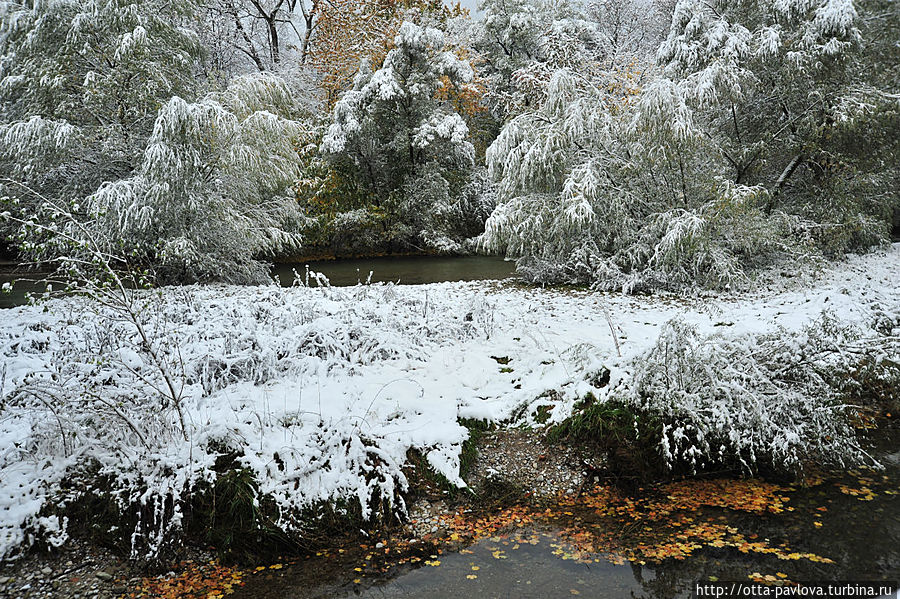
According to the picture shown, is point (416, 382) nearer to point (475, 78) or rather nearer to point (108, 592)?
point (108, 592)

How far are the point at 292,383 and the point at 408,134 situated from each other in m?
13.1

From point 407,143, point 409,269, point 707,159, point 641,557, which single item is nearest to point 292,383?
point 641,557

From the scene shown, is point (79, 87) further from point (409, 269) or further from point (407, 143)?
point (407, 143)

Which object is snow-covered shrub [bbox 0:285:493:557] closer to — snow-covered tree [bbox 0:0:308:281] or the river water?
the river water

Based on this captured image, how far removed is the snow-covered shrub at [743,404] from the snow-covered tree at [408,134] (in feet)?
39.9

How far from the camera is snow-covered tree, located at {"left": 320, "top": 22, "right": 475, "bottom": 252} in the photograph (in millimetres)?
14984

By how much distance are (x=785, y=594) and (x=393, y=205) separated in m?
15.1

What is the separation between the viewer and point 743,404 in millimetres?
3512

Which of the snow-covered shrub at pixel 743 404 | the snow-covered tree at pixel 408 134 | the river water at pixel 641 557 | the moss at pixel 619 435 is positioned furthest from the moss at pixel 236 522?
the snow-covered tree at pixel 408 134

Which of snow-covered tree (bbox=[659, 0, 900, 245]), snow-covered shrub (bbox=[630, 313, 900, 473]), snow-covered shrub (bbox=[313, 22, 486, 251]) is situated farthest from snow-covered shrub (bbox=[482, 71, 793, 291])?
snow-covered shrub (bbox=[313, 22, 486, 251])

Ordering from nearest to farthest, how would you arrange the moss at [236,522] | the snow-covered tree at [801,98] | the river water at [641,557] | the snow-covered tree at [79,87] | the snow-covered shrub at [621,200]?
1. the river water at [641,557]
2. the moss at [236,522]
3. the snow-covered shrub at [621,200]
4. the snow-covered tree at [79,87]
5. the snow-covered tree at [801,98]

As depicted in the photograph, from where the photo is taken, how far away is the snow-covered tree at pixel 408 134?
14984 mm

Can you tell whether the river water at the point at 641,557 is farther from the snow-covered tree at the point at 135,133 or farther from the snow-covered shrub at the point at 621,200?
the snow-covered tree at the point at 135,133

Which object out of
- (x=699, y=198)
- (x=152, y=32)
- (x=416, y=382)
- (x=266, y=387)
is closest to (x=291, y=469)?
(x=266, y=387)
